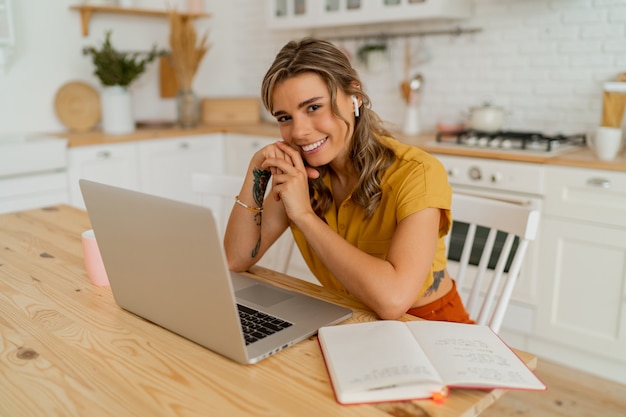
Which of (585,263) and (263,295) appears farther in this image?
(585,263)

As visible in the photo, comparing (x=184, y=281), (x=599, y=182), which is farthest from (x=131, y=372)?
(x=599, y=182)

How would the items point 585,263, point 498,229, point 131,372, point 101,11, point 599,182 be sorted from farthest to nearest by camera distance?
point 101,11
point 585,263
point 599,182
point 498,229
point 131,372

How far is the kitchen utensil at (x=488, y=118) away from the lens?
3020 mm

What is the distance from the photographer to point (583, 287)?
8.16ft

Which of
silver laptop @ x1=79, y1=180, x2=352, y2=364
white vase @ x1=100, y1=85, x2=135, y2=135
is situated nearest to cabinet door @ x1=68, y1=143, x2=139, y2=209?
white vase @ x1=100, y1=85, x2=135, y2=135

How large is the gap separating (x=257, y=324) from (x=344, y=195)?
0.58 m

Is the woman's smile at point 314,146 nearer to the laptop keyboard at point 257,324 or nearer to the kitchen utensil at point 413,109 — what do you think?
the laptop keyboard at point 257,324

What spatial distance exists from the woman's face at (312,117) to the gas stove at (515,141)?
4.78ft

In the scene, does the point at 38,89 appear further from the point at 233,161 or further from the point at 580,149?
the point at 580,149

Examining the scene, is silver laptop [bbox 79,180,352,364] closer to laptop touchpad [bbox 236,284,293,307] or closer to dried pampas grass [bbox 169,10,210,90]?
laptop touchpad [bbox 236,284,293,307]

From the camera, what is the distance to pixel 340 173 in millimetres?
1599

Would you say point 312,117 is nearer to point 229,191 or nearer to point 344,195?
point 344,195

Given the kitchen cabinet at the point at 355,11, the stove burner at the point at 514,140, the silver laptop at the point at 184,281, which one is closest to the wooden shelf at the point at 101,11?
the kitchen cabinet at the point at 355,11

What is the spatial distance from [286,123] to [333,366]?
28.0 inches
